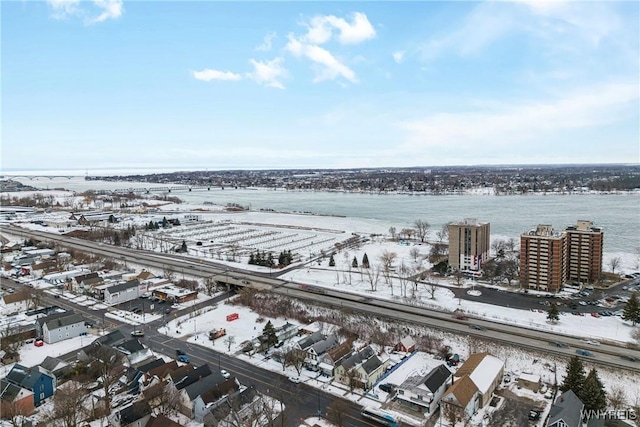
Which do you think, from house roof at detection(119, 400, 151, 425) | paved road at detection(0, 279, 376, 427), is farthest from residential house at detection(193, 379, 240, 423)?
paved road at detection(0, 279, 376, 427)

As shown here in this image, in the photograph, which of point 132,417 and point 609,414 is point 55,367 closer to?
point 132,417

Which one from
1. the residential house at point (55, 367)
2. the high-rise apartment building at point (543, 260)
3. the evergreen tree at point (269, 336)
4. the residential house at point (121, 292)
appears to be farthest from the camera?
the high-rise apartment building at point (543, 260)

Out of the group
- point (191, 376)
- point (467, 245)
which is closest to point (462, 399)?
point (191, 376)

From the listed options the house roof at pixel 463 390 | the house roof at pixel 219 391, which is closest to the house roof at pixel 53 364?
the house roof at pixel 219 391

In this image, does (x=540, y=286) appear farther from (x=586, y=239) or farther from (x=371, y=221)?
(x=371, y=221)

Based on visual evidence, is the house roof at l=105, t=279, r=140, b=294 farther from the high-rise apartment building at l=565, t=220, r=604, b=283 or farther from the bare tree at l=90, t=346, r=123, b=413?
the high-rise apartment building at l=565, t=220, r=604, b=283

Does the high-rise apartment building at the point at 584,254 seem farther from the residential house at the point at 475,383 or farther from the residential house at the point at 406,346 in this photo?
the residential house at the point at 475,383
